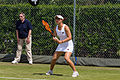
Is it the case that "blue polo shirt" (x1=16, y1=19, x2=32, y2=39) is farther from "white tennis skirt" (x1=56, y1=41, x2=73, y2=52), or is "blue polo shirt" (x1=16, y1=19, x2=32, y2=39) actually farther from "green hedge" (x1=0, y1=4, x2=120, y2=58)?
"white tennis skirt" (x1=56, y1=41, x2=73, y2=52)

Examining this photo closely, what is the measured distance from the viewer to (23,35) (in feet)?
36.1

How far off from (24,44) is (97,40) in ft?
9.41

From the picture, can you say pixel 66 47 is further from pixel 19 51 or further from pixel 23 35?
pixel 19 51

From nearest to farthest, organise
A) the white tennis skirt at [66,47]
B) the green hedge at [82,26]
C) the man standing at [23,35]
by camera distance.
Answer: the white tennis skirt at [66,47] < the man standing at [23,35] < the green hedge at [82,26]

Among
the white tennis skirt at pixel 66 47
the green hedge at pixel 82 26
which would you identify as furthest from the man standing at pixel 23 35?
the white tennis skirt at pixel 66 47

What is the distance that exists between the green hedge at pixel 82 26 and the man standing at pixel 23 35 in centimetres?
92

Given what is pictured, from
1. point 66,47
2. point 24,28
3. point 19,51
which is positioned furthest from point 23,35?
point 66,47

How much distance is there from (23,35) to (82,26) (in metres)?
2.22

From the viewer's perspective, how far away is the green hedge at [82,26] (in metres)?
11.4

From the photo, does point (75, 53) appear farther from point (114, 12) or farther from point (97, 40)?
point (114, 12)

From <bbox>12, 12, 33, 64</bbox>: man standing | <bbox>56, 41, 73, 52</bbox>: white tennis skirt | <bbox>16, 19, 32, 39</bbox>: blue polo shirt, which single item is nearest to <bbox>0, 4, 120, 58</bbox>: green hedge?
<bbox>12, 12, 33, 64</bbox>: man standing

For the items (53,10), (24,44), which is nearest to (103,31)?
(53,10)

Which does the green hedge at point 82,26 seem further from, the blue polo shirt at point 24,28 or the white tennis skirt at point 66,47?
the white tennis skirt at point 66,47

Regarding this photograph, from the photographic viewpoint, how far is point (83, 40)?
11664mm
